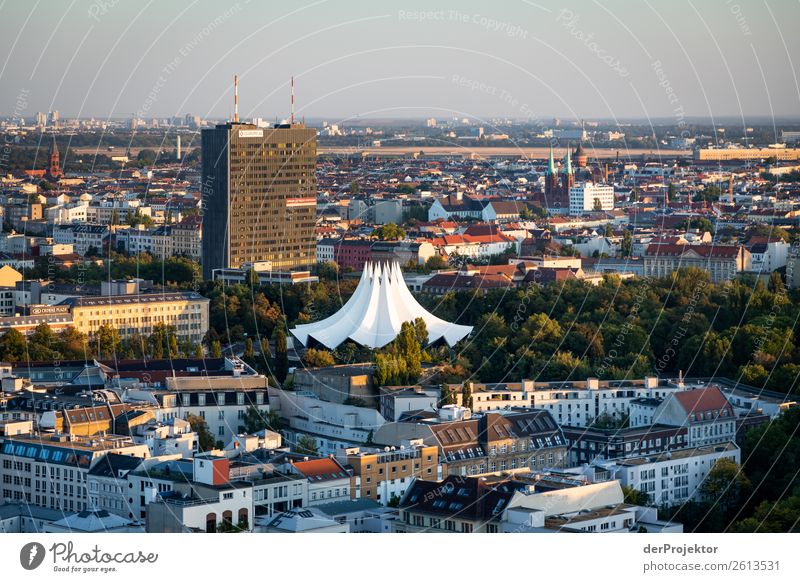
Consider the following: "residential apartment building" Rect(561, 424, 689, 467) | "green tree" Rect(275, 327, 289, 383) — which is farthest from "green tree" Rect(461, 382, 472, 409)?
"green tree" Rect(275, 327, 289, 383)

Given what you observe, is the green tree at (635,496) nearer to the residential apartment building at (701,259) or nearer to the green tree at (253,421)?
the green tree at (253,421)

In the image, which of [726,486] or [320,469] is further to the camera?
[726,486]

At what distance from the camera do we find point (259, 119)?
1628 inches

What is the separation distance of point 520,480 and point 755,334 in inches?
366

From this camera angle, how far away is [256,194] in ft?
132

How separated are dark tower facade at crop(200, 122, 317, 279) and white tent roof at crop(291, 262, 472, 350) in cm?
1129

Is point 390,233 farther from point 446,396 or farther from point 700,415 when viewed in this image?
point 700,415

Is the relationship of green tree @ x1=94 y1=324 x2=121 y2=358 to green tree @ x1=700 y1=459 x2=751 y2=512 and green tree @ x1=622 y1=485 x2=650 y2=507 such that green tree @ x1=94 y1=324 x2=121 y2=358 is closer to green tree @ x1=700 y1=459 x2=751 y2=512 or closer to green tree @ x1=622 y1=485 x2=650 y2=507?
green tree @ x1=700 y1=459 x2=751 y2=512

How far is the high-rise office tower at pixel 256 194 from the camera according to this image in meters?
39.9

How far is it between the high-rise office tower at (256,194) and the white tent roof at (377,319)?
11259 millimetres

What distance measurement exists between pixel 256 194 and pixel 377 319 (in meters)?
12.6

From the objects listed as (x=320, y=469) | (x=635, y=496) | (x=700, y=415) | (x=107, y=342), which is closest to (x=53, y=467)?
(x=320, y=469)

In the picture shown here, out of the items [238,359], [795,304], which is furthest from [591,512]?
[795,304]

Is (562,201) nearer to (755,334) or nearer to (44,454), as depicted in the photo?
(755,334)
